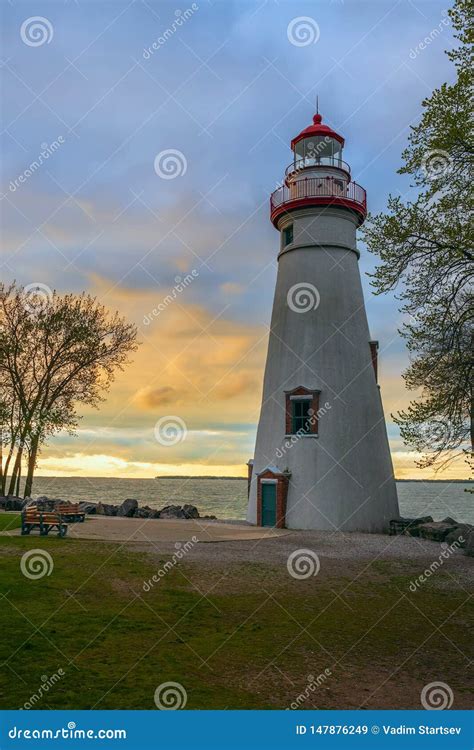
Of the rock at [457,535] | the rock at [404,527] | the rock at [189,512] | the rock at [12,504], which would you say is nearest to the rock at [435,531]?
the rock at [457,535]

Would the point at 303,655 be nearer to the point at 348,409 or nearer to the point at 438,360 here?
the point at 438,360

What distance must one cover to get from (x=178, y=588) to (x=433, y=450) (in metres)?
7.53

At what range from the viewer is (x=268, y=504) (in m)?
25.6

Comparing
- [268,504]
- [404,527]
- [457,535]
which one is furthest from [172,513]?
[457,535]

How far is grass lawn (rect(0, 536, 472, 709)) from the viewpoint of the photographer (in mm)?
7738

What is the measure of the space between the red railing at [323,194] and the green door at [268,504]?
531 inches

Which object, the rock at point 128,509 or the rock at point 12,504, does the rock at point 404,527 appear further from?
the rock at point 12,504

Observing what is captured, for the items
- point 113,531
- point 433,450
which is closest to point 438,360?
point 433,450

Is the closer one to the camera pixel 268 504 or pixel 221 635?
pixel 221 635

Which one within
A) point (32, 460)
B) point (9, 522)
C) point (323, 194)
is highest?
point (323, 194)

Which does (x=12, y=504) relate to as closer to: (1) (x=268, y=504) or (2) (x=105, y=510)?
(2) (x=105, y=510)

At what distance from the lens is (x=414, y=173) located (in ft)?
46.2

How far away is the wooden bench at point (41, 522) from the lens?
18781 millimetres

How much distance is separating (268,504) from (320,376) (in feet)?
20.8
